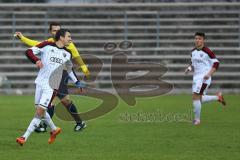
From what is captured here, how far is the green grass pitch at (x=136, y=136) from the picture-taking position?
11.4 metres

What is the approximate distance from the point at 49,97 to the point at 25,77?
17.9 metres

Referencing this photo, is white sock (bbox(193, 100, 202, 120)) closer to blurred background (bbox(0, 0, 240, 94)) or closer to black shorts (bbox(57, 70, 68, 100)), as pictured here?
black shorts (bbox(57, 70, 68, 100))

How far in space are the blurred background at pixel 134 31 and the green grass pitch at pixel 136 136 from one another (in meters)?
7.49

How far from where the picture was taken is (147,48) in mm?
30578

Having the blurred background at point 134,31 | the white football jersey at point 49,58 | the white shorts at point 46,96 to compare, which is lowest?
the blurred background at point 134,31

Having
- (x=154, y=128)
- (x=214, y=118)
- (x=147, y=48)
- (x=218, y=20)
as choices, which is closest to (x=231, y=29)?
(x=218, y=20)

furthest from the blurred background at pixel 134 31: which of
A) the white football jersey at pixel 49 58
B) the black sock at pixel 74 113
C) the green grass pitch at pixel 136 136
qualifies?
the white football jersey at pixel 49 58

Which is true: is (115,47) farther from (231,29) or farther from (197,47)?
(197,47)

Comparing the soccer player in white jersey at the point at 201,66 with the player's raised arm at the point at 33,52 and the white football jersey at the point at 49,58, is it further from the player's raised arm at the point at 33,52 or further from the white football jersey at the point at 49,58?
the player's raised arm at the point at 33,52

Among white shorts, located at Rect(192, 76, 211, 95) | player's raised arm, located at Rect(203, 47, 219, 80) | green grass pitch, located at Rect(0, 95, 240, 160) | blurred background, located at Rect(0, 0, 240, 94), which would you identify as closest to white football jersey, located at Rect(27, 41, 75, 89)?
green grass pitch, located at Rect(0, 95, 240, 160)

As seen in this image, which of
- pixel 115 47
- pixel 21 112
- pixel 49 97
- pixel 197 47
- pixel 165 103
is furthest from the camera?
pixel 115 47

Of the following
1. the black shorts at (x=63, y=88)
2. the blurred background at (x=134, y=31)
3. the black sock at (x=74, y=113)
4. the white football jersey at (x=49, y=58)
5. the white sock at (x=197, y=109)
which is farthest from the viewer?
the blurred background at (x=134, y=31)

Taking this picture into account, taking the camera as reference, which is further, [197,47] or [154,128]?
[197,47]

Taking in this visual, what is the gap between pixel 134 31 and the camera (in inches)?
1234
